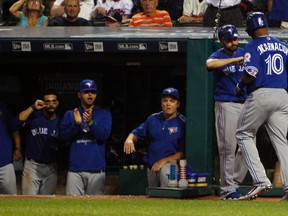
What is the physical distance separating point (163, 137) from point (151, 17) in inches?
125

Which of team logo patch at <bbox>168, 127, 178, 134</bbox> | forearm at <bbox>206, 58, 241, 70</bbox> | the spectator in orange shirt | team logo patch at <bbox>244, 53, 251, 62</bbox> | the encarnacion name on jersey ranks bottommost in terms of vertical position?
team logo patch at <bbox>168, 127, 178, 134</bbox>

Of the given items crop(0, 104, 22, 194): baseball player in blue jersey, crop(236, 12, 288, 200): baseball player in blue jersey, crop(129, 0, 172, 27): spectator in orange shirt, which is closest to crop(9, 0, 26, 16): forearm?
crop(129, 0, 172, 27): spectator in orange shirt

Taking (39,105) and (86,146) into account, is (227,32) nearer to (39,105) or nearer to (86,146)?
(86,146)

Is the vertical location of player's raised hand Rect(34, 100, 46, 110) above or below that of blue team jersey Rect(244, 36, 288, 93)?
below

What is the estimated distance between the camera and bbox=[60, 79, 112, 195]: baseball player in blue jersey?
11.2 metres

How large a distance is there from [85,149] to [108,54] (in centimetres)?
223

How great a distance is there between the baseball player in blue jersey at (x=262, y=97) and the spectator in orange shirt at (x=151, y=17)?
427 cm

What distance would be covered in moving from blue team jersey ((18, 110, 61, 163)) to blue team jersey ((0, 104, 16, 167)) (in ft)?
0.43

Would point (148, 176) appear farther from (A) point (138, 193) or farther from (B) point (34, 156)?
(B) point (34, 156)

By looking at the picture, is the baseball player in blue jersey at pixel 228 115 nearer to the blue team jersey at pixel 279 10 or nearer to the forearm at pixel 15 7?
the blue team jersey at pixel 279 10

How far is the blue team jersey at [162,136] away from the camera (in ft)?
36.4

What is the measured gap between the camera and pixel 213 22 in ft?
43.2

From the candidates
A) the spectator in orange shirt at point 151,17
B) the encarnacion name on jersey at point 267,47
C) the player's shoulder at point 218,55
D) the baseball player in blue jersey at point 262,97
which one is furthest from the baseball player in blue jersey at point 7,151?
the encarnacion name on jersey at point 267,47

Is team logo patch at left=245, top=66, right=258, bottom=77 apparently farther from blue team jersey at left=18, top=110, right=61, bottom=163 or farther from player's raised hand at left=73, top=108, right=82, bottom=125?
blue team jersey at left=18, top=110, right=61, bottom=163
